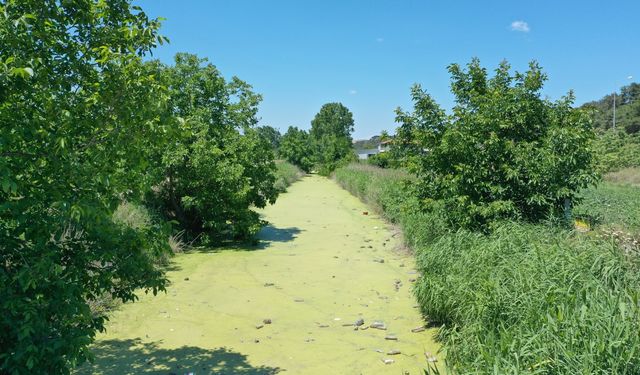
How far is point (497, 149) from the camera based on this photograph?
778 cm

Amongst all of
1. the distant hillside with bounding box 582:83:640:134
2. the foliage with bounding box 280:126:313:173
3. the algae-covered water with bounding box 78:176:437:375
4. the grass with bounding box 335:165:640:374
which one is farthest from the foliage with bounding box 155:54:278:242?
the distant hillside with bounding box 582:83:640:134

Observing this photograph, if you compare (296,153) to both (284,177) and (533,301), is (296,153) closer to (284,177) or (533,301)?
(284,177)

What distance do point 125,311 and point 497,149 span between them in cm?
597

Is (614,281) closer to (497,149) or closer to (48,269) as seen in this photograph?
(497,149)

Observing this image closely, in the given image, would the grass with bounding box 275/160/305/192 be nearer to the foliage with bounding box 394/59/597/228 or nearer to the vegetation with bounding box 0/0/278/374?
the foliage with bounding box 394/59/597/228

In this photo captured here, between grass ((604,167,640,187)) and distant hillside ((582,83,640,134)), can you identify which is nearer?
grass ((604,167,640,187))

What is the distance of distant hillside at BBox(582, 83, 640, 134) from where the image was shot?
52969mm

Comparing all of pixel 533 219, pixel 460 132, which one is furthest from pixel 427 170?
pixel 533 219

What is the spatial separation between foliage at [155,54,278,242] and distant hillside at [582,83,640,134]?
135 feet

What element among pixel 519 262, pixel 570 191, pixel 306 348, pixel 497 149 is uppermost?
pixel 497 149

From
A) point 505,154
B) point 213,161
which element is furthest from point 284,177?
point 505,154

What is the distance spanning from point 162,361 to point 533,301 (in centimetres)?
361

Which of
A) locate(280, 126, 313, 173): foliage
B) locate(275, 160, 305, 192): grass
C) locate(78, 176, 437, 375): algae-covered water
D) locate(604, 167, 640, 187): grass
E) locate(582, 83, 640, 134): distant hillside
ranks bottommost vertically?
locate(78, 176, 437, 375): algae-covered water

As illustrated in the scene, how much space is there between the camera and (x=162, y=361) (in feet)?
16.5
